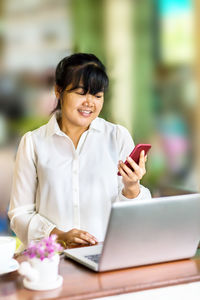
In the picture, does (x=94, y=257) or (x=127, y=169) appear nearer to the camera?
(x=94, y=257)

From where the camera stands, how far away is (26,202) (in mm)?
2336

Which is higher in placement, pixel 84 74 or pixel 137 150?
pixel 84 74

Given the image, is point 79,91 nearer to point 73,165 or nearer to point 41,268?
point 73,165

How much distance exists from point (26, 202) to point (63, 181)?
6.9 inches

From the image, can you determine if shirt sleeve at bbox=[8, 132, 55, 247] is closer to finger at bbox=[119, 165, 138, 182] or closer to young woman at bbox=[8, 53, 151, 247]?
young woman at bbox=[8, 53, 151, 247]

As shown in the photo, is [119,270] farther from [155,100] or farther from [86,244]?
[155,100]

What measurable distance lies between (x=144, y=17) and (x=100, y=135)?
3261mm

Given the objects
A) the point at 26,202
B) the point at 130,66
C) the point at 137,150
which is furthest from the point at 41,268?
the point at 130,66

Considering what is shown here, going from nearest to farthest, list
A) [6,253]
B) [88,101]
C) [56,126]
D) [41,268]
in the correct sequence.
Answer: [41,268] → [6,253] → [88,101] → [56,126]

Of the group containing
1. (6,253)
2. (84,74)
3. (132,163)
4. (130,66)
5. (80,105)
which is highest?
(84,74)

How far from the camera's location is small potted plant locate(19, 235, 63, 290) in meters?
1.54

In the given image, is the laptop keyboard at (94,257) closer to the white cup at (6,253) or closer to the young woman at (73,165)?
the white cup at (6,253)

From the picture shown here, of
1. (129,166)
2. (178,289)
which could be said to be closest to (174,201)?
(178,289)

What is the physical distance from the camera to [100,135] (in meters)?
2.48
